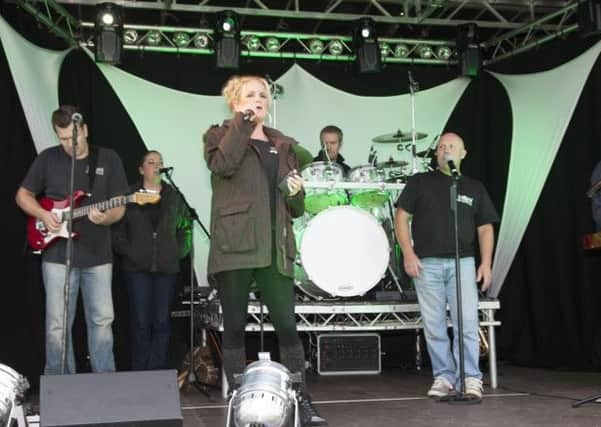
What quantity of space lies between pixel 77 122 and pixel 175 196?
2.98 metres

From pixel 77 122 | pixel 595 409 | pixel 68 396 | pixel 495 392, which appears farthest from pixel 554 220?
pixel 68 396

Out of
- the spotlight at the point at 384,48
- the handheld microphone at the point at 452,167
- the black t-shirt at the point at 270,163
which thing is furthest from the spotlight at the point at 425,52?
the black t-shirt at the point at 270,163

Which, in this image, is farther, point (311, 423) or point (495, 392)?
point (495, 392)

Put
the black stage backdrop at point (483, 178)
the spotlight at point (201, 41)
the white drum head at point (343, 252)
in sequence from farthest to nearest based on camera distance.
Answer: the spotlight at point (201, 41) < the black stage backdrop at point (483, 178) < the white drum head at point (343, 252)

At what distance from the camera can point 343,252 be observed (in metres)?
6.26

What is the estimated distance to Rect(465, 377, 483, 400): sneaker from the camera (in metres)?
5.24

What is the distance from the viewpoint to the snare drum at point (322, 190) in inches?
266

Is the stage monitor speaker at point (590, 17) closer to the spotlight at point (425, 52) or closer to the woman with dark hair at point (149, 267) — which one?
the spotlight at point (425, 52)

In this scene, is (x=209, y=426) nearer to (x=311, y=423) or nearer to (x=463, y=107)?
(x=311, y=423)

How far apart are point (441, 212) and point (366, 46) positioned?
10.5ft

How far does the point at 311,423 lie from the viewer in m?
3.43

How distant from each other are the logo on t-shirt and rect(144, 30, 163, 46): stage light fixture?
3902 millimetres

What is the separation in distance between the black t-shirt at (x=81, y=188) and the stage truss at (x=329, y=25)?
2777 mm

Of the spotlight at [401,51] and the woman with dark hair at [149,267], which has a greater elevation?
the spotlight at [401,51]
